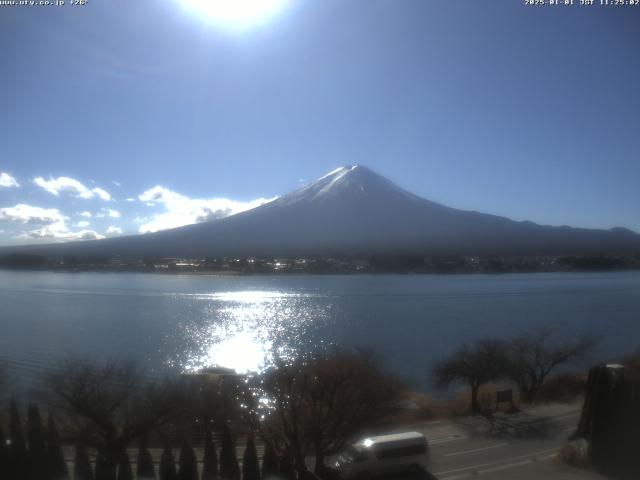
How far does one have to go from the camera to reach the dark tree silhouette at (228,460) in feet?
8.29

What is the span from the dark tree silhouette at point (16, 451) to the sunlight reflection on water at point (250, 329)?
6.51ft

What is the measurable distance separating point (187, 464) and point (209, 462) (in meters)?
0.10

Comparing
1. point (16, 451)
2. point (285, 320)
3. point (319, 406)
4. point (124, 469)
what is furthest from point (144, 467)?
point (285, 320)

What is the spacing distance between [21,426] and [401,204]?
26497 millimetres

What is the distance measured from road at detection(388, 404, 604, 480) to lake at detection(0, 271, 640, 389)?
5.62ft

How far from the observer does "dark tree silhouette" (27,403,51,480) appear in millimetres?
2410

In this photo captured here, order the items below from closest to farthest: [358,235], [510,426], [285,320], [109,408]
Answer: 1. [109,408]
2. [510,426]
3. [285,320]
4. [358,235]

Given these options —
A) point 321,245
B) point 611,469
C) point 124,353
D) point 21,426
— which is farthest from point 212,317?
point 321,245

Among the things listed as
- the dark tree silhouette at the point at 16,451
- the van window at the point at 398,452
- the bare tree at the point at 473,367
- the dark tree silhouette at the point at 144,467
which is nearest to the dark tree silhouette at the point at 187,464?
the dark tree silhouette at the point at 144,467

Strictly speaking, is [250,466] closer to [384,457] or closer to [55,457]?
[384,457]

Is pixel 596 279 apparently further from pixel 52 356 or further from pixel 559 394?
pixel 52 356

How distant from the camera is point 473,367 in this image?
493 centimetres

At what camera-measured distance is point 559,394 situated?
4.27 meters

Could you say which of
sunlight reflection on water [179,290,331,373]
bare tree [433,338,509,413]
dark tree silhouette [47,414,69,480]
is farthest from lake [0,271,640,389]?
dark tree silhouette [47,414,69,480]
